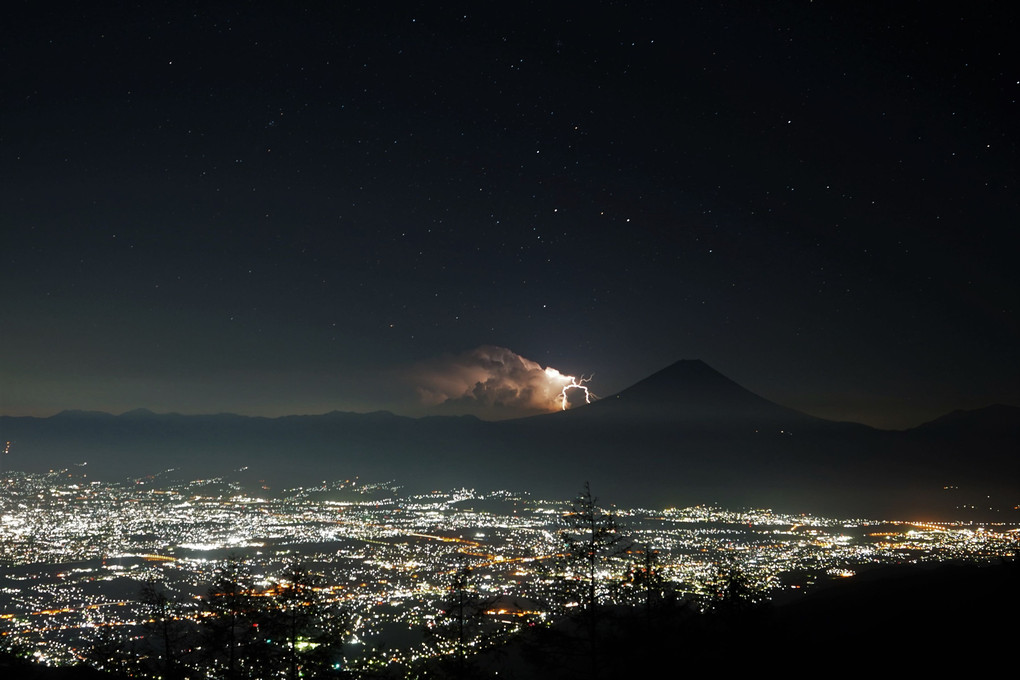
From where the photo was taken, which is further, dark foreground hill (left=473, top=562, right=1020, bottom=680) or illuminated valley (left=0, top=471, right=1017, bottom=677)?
illuminated valley (left=0, top=471, right=1017, bottom=677)

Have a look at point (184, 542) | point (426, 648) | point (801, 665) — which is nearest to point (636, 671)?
point (801, 665)

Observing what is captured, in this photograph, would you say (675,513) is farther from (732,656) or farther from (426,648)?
(732,656)

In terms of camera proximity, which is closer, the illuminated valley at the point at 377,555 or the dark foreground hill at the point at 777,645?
the dark foreground hill at the point at 777,645

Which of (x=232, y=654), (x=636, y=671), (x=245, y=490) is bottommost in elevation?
A: (x=245, y=490)

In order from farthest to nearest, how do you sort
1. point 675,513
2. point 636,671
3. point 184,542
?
1. point 675,513
2. point 184,542
3. point 636,671

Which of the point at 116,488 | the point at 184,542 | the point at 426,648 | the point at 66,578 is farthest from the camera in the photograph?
the point at 116,488

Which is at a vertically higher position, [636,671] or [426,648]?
[636,671]

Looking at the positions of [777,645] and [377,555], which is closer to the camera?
[777,645]

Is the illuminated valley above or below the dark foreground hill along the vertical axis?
below

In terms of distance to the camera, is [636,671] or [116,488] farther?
[116,488]

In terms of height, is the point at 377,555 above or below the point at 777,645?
below

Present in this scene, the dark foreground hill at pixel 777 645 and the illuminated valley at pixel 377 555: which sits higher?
the dark foreground hill at pixel 777 645
